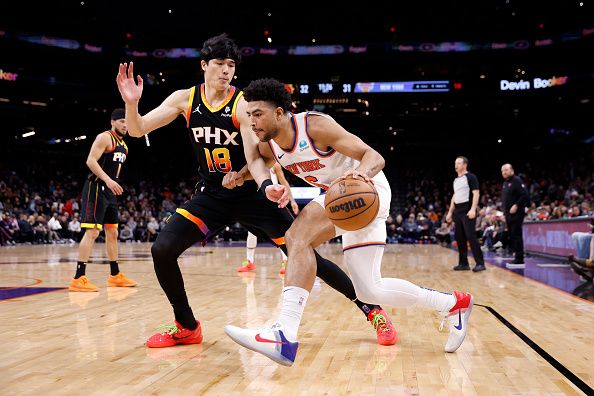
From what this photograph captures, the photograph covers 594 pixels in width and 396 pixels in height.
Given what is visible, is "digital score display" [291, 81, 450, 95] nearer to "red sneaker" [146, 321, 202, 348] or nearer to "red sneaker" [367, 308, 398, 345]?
"red sneaker" [367, 308, 398, 345]

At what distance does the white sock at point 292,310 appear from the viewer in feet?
9.17

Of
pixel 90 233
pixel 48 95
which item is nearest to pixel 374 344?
pixel 90 233

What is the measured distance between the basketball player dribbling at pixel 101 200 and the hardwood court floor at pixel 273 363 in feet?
1.75

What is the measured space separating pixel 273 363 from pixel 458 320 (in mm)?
1153

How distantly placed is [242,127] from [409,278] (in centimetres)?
519

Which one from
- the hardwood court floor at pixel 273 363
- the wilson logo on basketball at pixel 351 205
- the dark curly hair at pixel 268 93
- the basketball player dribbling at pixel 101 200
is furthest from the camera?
the basketball player dribbling at pixel 101 200

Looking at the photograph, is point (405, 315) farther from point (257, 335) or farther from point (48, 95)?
point (48, 95)

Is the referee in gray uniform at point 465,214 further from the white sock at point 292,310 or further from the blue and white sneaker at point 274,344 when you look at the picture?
the blue and white sneaker at point 274,344

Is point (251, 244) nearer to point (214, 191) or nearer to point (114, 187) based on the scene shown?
point (114, 187)

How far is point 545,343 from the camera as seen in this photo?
143 inches

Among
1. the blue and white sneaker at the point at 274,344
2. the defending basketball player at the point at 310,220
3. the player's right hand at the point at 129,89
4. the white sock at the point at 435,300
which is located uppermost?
the player's right hand at the point at 129,89

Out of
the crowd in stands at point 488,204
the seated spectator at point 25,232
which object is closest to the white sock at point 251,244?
the crowd in stands at point 488,204


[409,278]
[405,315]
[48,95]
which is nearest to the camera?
[405,315]

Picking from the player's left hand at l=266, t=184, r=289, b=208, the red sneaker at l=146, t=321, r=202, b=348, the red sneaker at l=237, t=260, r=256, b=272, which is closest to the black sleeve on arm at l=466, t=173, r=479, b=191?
the red sneaker at l=237, t=260, r=256, b=272
